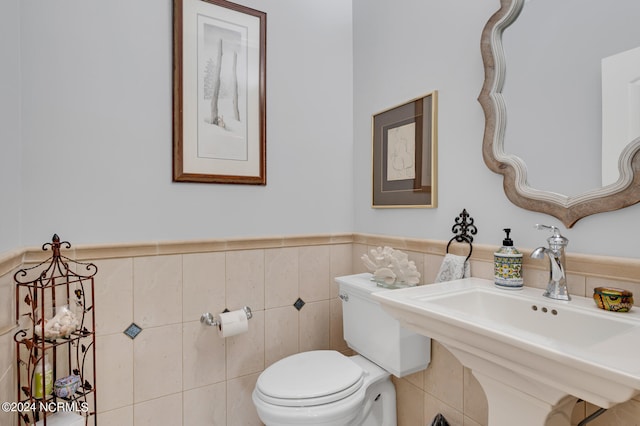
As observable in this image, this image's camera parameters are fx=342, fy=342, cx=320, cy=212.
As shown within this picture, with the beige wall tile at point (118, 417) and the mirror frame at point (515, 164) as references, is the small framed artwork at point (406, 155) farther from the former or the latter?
the beige wall tile at point (118, 417)

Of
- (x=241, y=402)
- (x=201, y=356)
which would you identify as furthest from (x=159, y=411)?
(x=241, y=402)

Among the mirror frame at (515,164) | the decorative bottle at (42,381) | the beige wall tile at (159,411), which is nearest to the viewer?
the mirror frame at (515,164)

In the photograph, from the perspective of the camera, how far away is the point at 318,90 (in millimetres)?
1948

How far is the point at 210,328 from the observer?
1635 millimetres

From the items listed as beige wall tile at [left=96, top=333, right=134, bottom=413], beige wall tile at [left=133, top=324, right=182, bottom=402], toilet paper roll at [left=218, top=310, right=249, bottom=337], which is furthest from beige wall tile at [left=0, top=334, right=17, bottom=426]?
toilet paper roll at [left=218, top=310, right=249, bottom=337]

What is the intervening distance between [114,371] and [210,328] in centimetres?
41

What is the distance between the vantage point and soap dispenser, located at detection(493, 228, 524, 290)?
3.76 feet

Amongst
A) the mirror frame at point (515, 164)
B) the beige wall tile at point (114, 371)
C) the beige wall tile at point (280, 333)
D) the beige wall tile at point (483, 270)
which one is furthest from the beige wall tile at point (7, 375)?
the mirror frame at point (515, 164)

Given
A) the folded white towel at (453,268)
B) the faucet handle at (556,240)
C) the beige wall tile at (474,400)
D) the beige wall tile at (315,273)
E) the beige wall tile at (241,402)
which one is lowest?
the beige wall tile at (241,402)

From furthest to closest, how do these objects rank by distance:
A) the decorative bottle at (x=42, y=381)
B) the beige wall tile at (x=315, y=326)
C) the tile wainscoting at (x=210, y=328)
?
the beige wall tile at (x=315, y=326), the tile wainscoting at (x=210, y=328), the decorative bottle at (x=42, y=381)

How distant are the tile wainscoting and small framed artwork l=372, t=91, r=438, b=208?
217mm

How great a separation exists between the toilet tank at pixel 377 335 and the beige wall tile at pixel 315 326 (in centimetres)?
25

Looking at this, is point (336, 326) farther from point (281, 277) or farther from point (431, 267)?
point (431, 267)

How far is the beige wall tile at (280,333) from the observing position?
5.87 feet
